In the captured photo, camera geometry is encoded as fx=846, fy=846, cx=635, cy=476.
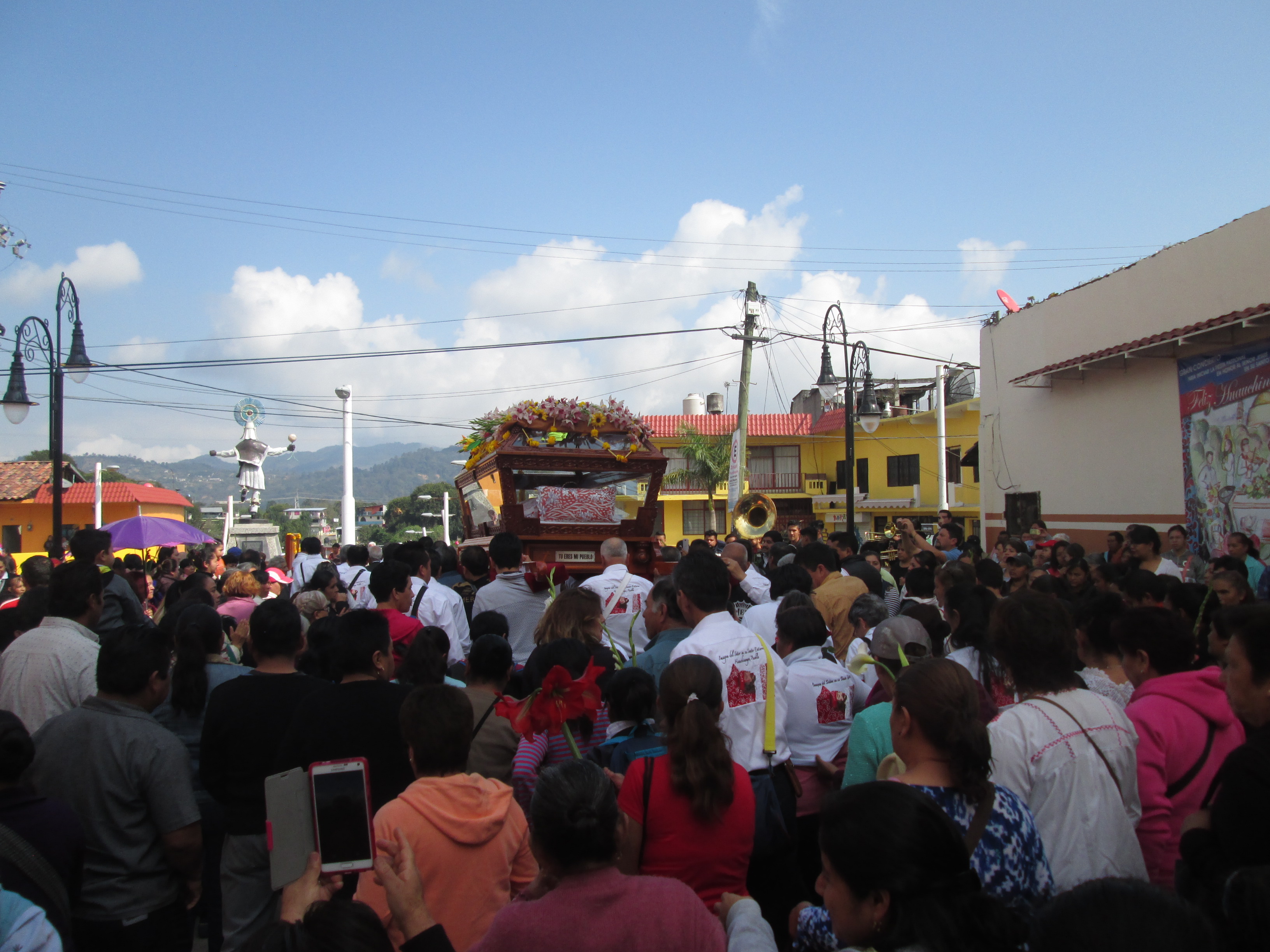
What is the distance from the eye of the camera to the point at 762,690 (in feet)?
11.7

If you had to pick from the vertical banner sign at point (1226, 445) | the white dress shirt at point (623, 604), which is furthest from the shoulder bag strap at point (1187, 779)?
the vertical banner sign at point (1226, 445)

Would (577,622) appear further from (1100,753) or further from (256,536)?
(256,536)

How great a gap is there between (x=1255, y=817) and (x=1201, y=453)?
11432 mm

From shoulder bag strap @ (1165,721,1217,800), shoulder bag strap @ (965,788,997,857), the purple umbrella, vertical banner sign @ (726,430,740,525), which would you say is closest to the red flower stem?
shoulder bag strap @ (965,788,997,857)

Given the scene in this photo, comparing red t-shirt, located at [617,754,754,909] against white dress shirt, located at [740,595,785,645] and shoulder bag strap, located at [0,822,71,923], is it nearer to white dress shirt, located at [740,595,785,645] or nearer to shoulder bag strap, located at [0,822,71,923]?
shoulder bag strap, located at [0,822,71,923]

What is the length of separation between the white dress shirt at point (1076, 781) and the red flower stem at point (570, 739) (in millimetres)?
1444

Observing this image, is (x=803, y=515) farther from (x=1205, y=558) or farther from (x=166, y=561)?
(x=166, y=561)

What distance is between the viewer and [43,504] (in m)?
31.8

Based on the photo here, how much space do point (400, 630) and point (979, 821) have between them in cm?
357

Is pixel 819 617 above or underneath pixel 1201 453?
underneath

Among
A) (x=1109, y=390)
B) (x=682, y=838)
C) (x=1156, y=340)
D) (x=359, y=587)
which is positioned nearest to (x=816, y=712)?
(x=682, y=838)

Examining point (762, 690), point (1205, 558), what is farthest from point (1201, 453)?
point (762, 690)

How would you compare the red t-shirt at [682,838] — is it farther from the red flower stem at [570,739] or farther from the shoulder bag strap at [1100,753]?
the shoulder bag strap at [1100,753]

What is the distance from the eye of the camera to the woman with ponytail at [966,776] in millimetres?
2273
